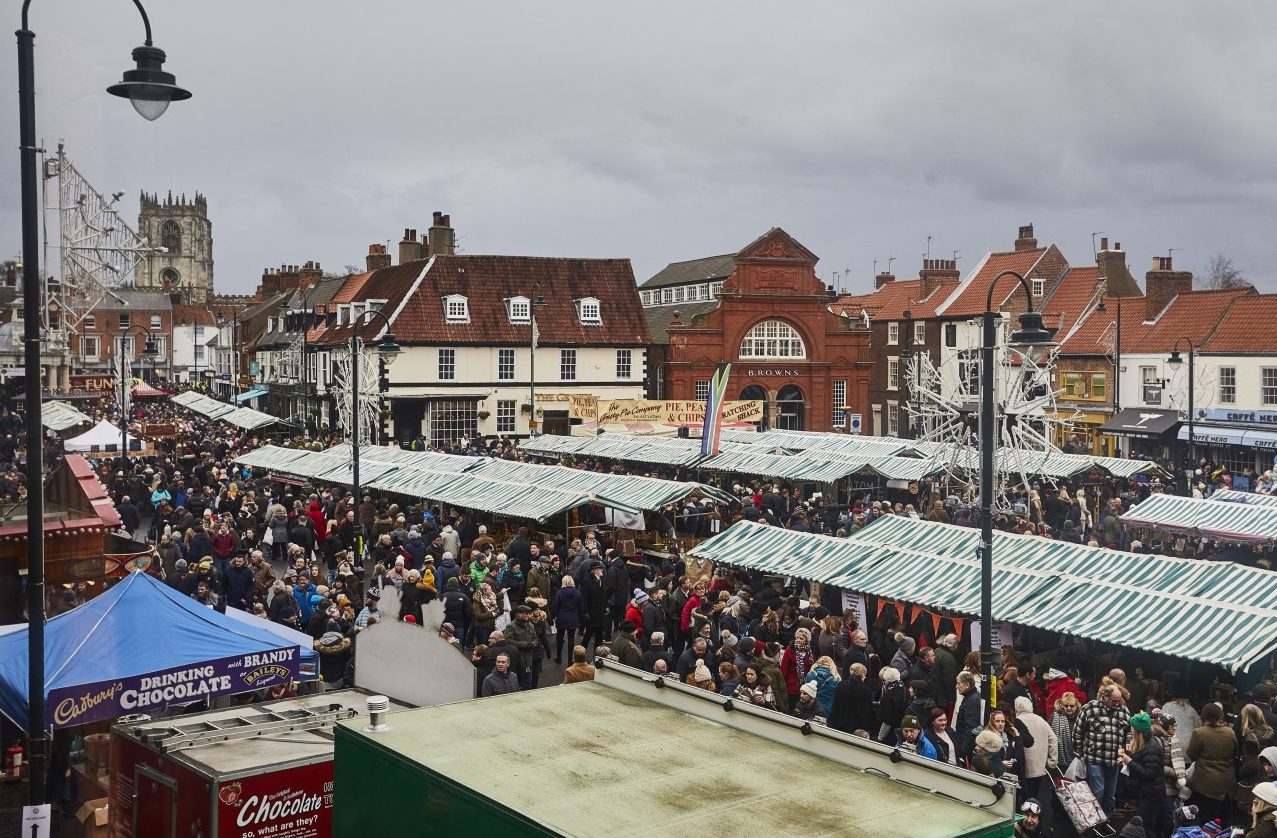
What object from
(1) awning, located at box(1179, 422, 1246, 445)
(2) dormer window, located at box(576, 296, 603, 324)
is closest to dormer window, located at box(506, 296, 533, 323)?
(2) dormer window, located at box(576, 296, 603, 324)

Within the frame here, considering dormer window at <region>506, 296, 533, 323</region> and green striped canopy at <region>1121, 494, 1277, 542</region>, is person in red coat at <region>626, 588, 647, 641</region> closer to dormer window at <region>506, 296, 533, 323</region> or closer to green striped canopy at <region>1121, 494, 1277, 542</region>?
green striped canopy at <region>1121, 494, 1277, 542</region>

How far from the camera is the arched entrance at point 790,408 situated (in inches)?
2272

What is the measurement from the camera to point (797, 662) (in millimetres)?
13867

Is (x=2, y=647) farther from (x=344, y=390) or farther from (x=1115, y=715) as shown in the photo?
(x=344, y=390)

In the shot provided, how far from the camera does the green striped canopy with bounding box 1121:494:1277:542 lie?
69.9 ft

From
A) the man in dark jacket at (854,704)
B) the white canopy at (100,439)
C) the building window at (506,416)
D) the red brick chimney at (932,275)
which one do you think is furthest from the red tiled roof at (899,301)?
the man in dark jacket at (854,704)

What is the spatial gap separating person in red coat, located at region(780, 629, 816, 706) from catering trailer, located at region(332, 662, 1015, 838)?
6.52 metres

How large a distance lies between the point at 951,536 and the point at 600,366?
37.3m

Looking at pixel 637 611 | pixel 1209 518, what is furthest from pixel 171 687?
pixel 1209 518

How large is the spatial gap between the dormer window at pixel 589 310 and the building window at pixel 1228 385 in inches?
1037

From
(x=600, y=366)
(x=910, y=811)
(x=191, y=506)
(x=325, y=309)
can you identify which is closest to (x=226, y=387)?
(x=325, y=309)

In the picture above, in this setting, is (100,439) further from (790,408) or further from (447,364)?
(790,408)

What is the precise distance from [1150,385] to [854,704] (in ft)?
134

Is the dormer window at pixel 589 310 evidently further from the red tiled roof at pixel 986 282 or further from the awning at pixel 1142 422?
the awning at pixel 1142 422
